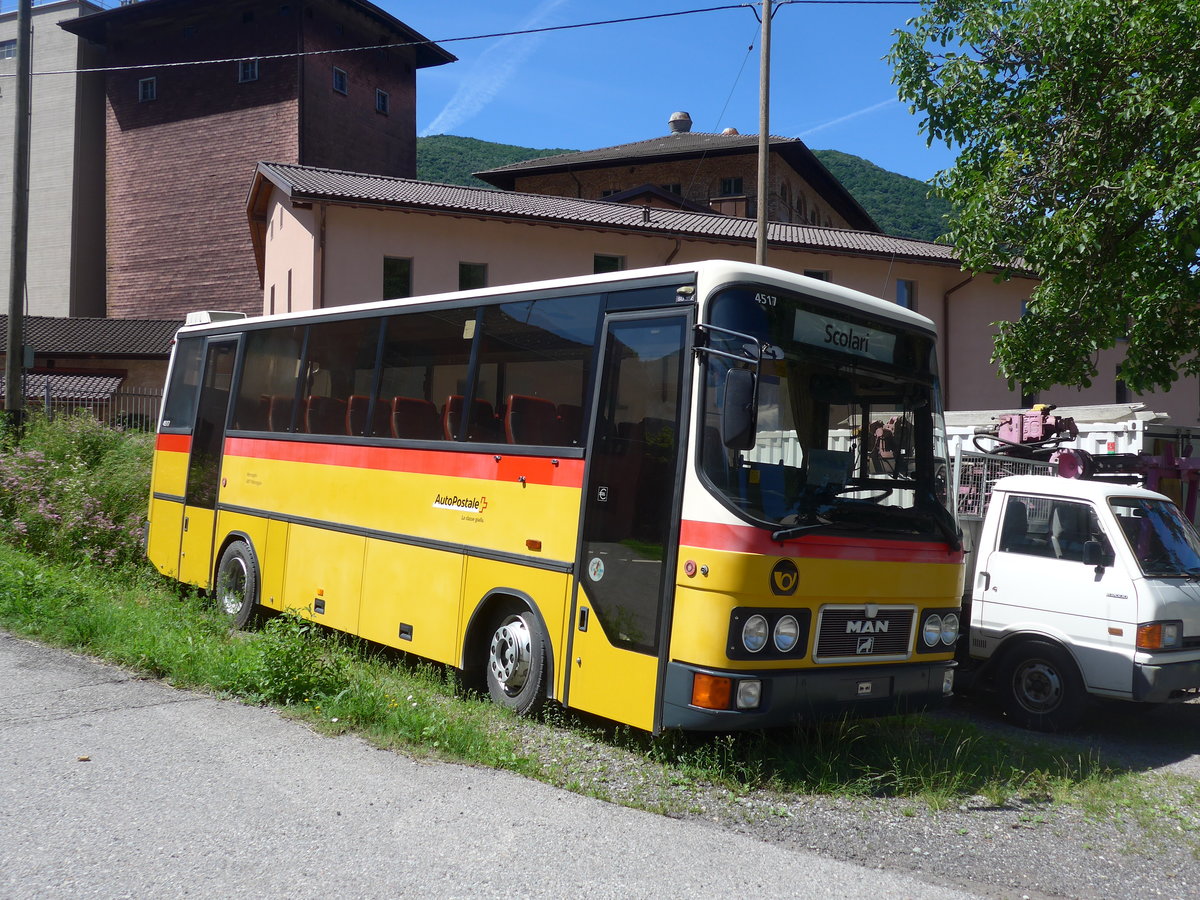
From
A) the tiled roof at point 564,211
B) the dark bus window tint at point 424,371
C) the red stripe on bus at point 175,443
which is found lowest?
the red stripe on bus at point 175,443

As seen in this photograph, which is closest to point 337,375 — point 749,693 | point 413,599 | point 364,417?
point 364,417

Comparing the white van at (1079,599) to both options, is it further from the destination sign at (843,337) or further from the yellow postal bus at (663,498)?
the destination sign at (843,337)

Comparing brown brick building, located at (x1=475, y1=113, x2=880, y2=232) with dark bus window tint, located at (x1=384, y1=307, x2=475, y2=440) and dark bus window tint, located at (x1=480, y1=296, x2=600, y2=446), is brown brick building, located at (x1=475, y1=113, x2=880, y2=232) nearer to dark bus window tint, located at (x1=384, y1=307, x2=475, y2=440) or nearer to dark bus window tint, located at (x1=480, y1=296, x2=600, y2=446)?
dark bus window tint, located at (x1=384, y1=307, x2=475, y2=440)

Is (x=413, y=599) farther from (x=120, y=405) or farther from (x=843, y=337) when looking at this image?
(x=120, y=405)

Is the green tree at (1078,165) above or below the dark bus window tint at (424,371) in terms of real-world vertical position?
above

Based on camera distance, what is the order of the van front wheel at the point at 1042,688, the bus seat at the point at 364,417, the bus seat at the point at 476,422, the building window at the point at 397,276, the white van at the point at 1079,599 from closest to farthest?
the bus seat at the point at 476,422 → the white van at the point at 1079,599 → the van front wheel at the point at 1042,688 → the bus seat at the point at 364,417 → the building window at the point at 397,276

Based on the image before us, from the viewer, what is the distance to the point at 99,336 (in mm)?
39094

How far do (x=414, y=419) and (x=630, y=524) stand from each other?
9.42 feet

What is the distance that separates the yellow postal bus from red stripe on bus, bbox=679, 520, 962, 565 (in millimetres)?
13

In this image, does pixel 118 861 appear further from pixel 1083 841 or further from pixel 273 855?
pixel 1083 841

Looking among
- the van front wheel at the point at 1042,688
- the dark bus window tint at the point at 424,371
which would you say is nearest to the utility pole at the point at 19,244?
Answer: the dark bus window tint at the point at 424,371

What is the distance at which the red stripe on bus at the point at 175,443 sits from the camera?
40.7ft

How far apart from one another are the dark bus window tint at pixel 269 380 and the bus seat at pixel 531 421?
12.0 ft

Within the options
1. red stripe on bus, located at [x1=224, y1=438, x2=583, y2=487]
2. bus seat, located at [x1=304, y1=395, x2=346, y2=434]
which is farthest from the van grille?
bus seat, located at [x1=304, y1=395, x2=346, y2=434]
